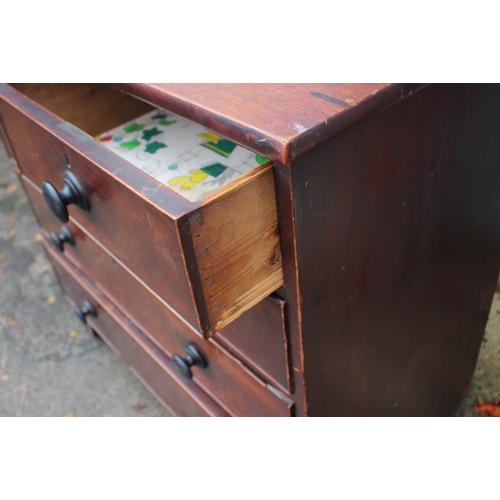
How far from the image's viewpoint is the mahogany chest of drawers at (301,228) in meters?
0.52

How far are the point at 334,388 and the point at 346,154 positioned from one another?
392 millimetres

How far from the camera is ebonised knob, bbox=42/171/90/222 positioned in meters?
0.67

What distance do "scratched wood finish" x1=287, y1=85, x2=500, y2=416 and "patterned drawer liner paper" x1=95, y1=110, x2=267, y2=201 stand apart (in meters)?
0.22

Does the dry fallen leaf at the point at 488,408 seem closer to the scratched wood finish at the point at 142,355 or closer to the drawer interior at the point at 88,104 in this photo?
the scratched wood finish at the point at 142,355

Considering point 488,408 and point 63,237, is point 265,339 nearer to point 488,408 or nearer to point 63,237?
point 63,237

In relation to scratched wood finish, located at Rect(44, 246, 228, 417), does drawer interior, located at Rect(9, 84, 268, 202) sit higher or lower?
higher

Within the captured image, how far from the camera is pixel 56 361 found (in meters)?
1.58

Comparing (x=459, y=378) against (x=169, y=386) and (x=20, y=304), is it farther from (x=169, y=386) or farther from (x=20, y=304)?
(x=20, y=304)

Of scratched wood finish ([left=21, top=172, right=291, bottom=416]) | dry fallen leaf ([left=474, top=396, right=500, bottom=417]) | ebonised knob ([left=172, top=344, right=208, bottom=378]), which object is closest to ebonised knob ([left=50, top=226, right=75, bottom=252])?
scratched wood finish ([left=21, top=172, right=291, bottom=416])

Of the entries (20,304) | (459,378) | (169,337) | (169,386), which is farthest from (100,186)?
(20,304)

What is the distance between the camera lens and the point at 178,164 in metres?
0.83

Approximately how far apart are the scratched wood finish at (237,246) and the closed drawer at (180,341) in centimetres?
26

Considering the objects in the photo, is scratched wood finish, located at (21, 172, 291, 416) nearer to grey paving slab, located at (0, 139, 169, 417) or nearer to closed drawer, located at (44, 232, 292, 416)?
closed drawer, located at (44, 232, 292, 416)

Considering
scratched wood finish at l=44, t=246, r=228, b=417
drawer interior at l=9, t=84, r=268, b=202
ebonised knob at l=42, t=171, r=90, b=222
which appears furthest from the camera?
scratched wood finish at l=44, t=246, r=228, b=417
